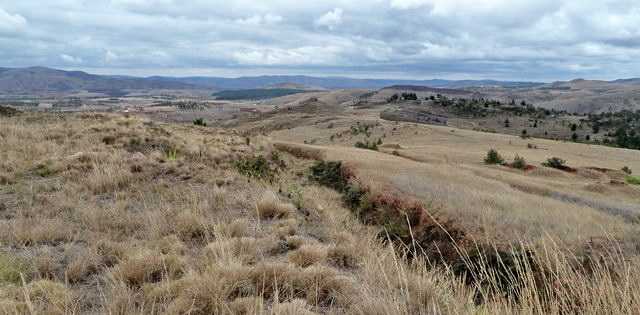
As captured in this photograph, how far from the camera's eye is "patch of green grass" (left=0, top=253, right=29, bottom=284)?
437 cm

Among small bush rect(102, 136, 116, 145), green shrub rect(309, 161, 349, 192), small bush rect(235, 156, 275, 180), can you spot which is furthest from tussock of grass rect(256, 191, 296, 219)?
small bush rect(102, 136, 116, 145)

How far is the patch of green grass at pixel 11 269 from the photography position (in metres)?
4.37

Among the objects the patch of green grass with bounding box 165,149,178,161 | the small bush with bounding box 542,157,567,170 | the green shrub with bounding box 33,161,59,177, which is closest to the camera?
the green shrub with bounding box 33,161,59,177

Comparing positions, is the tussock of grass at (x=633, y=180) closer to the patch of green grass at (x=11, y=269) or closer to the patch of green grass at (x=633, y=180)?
the patch of green grass at (x=633, y=180)

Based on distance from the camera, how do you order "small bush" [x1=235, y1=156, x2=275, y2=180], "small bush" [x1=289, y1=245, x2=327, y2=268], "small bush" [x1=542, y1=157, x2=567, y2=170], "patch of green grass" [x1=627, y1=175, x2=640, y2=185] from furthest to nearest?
1. "small bush" [x1=542, y1=157, x2=567, y2=170]
2. "patch of green grass" [x1=627, y1=175, x2=640, y2=185]
3. "small bush" [x1=235, y1=156, x2=275, y2=180]
4. "small bush" [x1=289, y1=245, x2=327, y2=268]

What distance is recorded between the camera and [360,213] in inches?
485

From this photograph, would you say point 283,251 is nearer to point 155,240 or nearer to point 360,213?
point 155,240

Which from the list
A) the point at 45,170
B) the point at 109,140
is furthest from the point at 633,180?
the point at 45,170

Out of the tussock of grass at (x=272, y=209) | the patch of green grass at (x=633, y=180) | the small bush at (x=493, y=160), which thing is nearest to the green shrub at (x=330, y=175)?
the tussock of grass at (x=272, y=209)

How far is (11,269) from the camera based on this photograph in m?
4.46

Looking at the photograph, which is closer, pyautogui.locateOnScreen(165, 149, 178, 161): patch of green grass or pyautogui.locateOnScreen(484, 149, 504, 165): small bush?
pyautogui.locateOnScreen(165, 149, 178, 161): patch of green grass

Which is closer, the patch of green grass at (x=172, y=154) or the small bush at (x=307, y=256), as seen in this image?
the small bush at (x=307, y=256)

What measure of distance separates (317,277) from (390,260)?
4.83ft

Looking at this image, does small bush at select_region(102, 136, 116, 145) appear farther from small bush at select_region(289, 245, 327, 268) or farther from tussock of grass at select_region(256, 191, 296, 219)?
small bush at select_region(289, 245, 327, 268)
